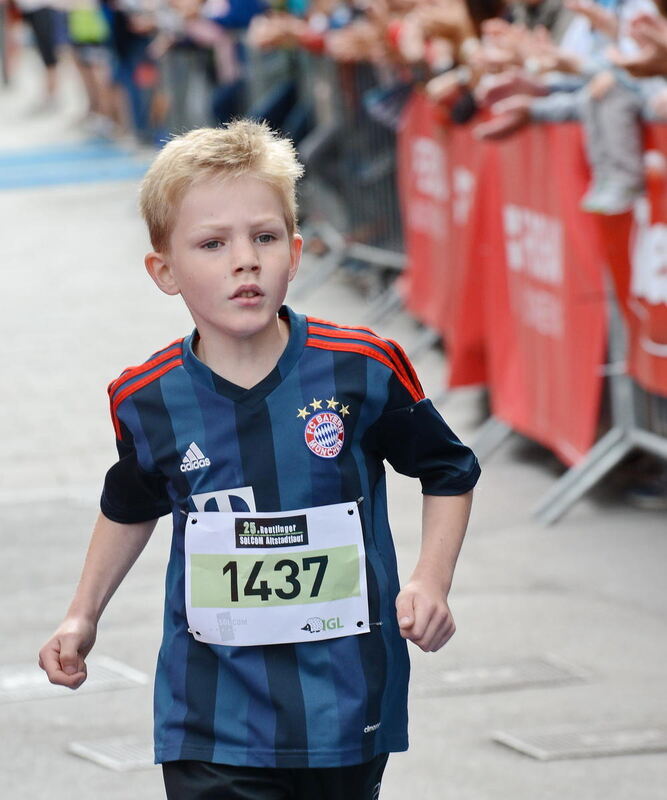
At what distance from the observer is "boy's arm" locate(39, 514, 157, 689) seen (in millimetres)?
2904

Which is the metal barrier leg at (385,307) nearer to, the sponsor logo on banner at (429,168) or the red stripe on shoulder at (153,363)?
the sponsor logo on banner at (429,168)

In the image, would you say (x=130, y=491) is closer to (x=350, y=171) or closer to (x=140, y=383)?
(x=140, y=383)

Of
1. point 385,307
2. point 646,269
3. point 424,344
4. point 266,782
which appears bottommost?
point 385,307

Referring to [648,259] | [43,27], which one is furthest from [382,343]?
[43,27]

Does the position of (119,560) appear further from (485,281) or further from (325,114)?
(325,114)

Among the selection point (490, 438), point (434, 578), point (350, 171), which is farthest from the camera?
point (350, 171)

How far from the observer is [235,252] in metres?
2.70

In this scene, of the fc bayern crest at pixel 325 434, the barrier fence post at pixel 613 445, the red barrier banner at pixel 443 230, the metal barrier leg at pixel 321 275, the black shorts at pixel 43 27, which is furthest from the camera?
the black shorts at pixel 43 27

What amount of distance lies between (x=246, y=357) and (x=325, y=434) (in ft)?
0.59

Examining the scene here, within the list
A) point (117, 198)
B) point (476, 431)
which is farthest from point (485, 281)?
point (117, 198)

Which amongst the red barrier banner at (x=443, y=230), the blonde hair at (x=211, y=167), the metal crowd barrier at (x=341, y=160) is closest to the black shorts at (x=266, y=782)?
the blonde hair at (x=211, y=167)

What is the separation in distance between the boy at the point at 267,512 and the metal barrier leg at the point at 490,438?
4679mm

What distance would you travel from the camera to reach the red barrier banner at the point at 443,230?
26.5ft

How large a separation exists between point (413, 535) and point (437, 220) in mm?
2827
